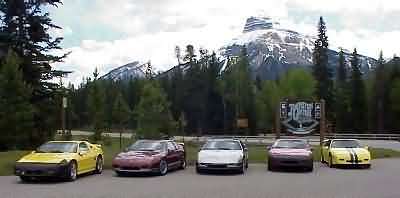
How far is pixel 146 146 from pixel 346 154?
29.2 feet

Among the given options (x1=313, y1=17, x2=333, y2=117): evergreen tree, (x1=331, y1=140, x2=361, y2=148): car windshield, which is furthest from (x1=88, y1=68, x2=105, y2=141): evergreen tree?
(x1=313, y1=17, x2=333, y2=117): evergreen tree

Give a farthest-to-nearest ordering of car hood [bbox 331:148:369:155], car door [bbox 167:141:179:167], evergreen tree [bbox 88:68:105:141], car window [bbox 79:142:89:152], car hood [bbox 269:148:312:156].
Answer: evergreen tree [bbox 88:68:105:141]
car hood [bbox 331:148:369:155]
car hood [bbox 269:148:312:156]
car door [bbox 167:141:179:167]
car window [bbox 79:142:89:152]

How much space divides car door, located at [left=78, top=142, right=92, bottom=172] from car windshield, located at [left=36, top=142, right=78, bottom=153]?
0.26 meters

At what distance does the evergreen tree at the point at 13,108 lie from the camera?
98.7 ft

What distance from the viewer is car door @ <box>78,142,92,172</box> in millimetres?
19750

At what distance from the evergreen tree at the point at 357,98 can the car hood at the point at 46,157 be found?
81.3 meters

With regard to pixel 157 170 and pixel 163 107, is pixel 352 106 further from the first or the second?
pixel 157 170

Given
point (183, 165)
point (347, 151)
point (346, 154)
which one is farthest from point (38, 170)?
point (347, 151)

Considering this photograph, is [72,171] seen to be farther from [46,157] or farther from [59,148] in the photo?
[59,148]

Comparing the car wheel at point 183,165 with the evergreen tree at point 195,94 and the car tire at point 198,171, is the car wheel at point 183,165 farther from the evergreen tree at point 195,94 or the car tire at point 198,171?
the evergreen tree at point 195,94

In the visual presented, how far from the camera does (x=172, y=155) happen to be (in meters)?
22.3

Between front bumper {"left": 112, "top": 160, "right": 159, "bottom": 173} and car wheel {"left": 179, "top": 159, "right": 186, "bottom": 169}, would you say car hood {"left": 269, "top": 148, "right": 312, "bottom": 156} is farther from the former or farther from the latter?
front bumper {"left": 112, "top": 160, "right": 159, "bottom": 173}

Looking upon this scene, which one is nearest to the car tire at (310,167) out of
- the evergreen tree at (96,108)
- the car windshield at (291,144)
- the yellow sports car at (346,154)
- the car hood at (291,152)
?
the car hood at (291,152)

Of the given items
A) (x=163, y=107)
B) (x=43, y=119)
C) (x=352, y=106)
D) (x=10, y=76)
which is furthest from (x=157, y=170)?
(x=352, y=106)
